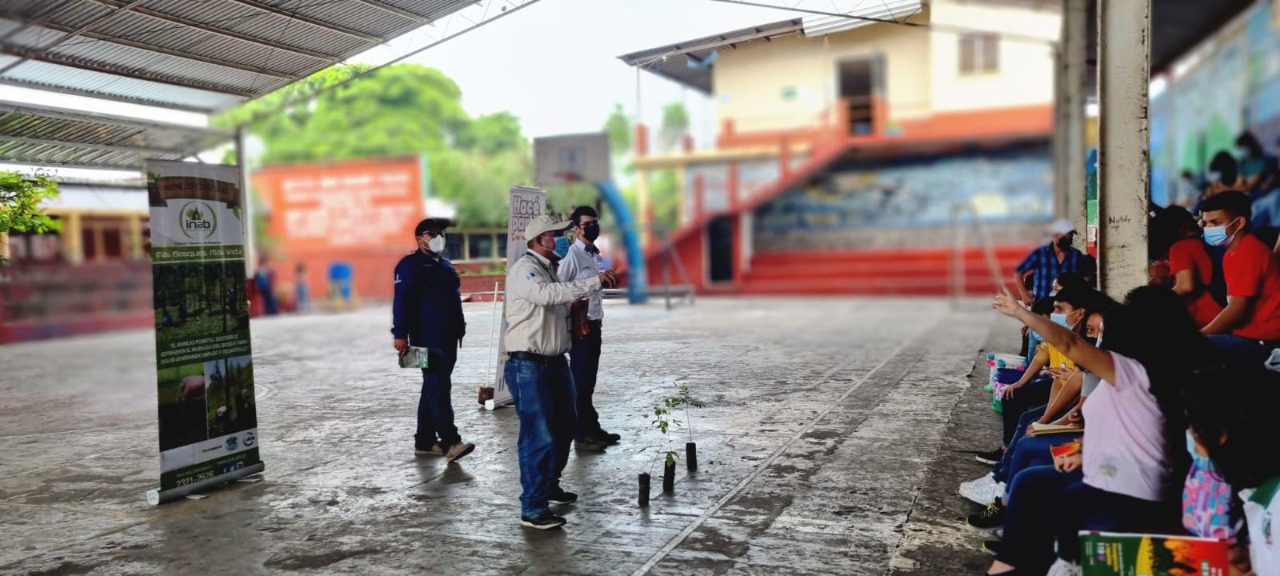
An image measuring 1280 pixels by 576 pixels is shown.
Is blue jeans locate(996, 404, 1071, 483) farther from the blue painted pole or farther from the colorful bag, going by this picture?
the blue painted pole

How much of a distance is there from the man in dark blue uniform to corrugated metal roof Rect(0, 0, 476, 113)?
82.7 inches

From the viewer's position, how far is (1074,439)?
4.01 m

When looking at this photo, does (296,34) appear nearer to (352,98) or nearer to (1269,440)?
(1269,440)

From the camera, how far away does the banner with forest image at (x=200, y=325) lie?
5.11 meters

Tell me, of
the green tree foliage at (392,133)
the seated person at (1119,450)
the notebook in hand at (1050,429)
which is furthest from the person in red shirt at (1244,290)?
the green tree foliage at (392,133)

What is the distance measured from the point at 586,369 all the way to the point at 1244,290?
383cm

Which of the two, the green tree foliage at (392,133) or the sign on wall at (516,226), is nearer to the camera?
the sign on wall at (516,226)

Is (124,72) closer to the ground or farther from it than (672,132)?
closer to the ground

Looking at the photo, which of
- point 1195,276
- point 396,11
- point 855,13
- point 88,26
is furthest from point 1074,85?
point 88,26

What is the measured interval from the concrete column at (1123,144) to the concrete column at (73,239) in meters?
15.9

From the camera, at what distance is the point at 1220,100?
18297 millimetres

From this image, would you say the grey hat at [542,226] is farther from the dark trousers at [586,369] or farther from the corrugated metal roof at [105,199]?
the corrugated metal roof at [105,199]

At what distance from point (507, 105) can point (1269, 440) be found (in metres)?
6.10

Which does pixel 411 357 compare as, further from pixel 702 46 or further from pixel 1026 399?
pixel 1026 399
